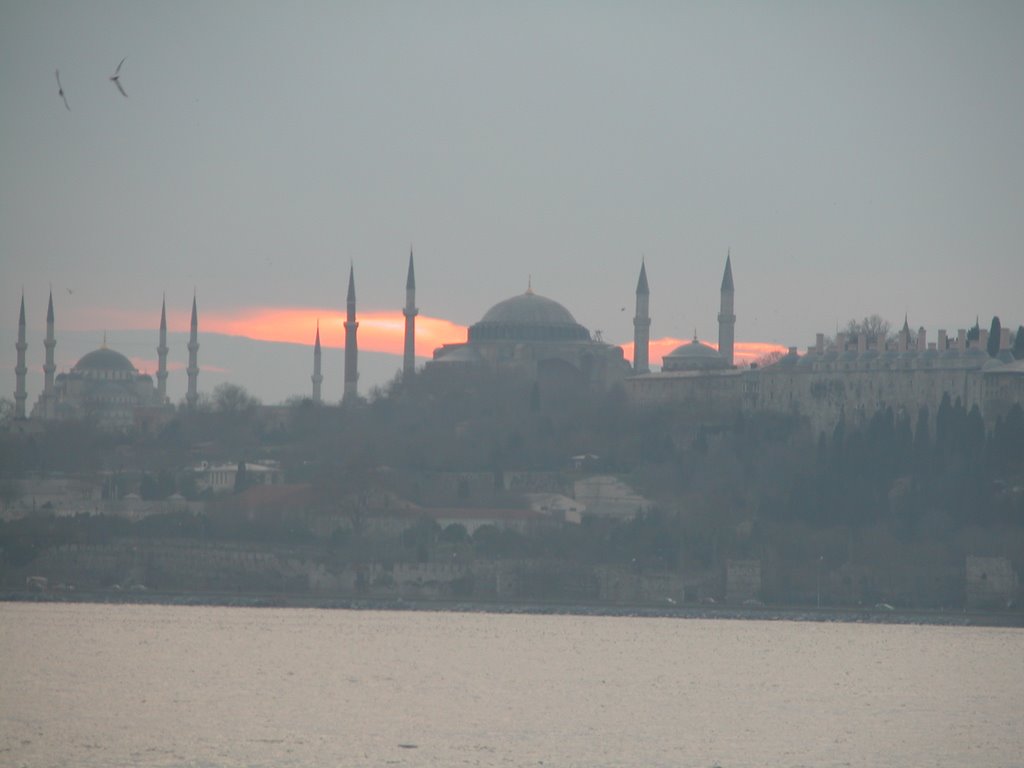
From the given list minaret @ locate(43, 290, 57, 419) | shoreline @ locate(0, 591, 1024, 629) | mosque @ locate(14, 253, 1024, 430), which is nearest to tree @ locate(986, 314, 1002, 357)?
mosque @ locate(14, 253, 1024, 430)

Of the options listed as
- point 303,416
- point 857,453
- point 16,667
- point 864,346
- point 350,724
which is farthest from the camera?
point 303,416

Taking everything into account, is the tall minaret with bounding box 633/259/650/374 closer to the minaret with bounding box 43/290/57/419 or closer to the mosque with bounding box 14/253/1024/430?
the mosque with bounding box 14/253/1024/430

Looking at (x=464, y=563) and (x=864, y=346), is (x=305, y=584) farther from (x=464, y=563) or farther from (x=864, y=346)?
(x=864, y=346)

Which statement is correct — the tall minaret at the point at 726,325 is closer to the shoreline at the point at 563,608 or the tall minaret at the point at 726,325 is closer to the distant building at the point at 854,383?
the distant building at the point at 854,383

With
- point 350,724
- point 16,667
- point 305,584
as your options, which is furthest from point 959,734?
point 305,584

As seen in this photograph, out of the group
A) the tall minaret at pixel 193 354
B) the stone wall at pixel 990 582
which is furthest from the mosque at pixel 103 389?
the stone wall at pixel 990 582

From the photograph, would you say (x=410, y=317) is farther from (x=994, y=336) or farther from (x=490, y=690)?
(x=490, y=690)
